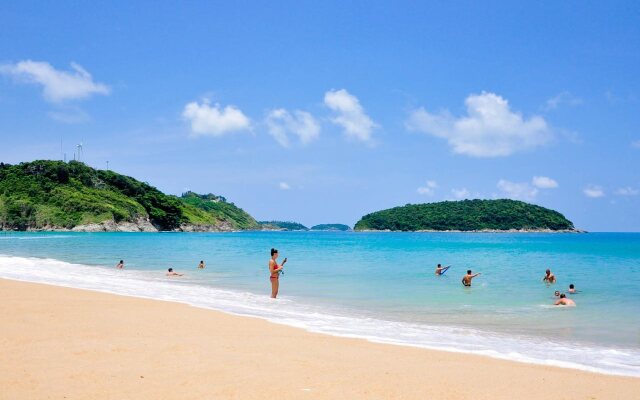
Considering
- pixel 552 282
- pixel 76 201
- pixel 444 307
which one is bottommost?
pixel 444 307

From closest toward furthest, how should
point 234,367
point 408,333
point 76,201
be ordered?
point 234,367 < point 408,333 < point 76,201

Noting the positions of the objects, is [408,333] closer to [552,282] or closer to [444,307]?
[444,307]

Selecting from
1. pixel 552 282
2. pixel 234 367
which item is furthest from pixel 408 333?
pixel 552 282

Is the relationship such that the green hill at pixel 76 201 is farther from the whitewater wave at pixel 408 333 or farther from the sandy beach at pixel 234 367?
the sandy beach at pixel 234 367

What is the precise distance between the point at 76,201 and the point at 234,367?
13686 centimetres

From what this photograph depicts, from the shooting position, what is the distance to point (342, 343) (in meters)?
9.45

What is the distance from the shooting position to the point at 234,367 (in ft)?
23.4

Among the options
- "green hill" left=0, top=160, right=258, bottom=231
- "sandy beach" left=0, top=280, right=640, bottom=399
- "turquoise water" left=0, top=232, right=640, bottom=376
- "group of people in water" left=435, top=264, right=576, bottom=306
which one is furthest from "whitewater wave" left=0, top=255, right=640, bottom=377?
"green hill" left=0, top=160, right=258, bottom=231

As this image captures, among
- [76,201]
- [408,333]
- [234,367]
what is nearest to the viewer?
[234,367]

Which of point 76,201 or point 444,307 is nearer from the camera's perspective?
point 444,307

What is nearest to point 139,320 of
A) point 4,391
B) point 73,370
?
point 73,370

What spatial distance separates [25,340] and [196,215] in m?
186

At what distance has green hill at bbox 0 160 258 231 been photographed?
401ft

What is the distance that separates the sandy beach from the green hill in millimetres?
127926
